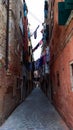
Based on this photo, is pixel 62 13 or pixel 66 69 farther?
pixel 66 69

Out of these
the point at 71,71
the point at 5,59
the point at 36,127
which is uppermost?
the point at 5,59

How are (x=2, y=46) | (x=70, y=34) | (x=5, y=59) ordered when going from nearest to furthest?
1. (x=70, y=34)
2. (x=2, y=46)
3. (x=5, y=59)

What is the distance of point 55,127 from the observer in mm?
8406

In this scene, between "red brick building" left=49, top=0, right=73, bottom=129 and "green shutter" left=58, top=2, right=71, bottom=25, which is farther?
"red brick building" left=49, top=0, right=73, bottom=129

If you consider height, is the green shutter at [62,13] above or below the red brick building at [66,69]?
above

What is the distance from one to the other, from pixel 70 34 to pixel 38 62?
49.8ft

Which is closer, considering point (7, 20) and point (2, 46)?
point (2, 46)

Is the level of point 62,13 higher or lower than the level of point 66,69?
higher

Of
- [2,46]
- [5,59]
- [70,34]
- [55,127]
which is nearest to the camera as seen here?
[70,34]

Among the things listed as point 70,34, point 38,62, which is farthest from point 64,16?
point 38,62

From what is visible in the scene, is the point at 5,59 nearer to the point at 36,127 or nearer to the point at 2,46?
the point at 2,46

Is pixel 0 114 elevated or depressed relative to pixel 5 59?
depressed

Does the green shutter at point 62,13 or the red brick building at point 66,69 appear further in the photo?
the red brick building at point 66,69

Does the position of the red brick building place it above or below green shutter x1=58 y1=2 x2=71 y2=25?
below
